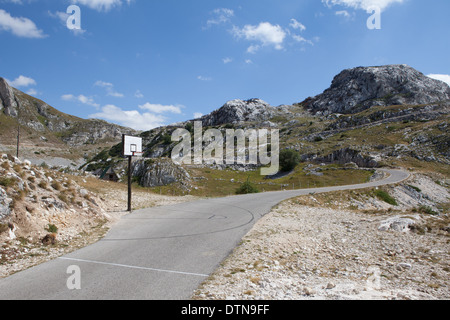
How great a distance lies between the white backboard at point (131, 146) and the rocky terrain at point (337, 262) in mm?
12099

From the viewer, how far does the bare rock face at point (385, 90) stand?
536 ft

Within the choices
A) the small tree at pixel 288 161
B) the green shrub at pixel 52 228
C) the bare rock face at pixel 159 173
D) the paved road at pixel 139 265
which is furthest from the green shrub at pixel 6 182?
the small tree at pixel 288 161

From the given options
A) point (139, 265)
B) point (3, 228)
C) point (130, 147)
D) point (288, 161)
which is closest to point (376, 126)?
point (288, 161)

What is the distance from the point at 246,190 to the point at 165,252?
3430 centimetres

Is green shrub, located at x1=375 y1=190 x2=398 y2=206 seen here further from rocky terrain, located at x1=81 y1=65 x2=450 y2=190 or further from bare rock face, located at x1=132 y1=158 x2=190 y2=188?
rocky terrain, located at x1=81 y1=65 x2=450 y2=190

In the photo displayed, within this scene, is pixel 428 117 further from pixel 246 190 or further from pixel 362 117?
pixel 246 190

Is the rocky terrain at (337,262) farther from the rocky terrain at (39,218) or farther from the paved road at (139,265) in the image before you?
the rocky terrain at (39,218)

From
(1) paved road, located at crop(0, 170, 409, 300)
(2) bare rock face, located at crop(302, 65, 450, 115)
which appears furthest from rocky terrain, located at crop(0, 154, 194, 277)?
(2) bare rock face, located at crop(302, 65, 450, 115)

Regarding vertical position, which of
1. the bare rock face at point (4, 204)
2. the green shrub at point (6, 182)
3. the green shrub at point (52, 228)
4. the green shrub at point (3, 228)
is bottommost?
the green shrub at point (52, 228)

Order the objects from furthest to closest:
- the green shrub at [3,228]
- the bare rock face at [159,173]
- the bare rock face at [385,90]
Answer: the bare rock face at [385,90]
the bare rock face at [159,173]
the green shrub at [3,228]

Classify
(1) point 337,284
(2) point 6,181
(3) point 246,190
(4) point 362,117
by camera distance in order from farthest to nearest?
(4) point 362,117 < (3) point 246,190 < (2) point 6,181 < (1) point 337,284

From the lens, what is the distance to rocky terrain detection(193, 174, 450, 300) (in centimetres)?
627

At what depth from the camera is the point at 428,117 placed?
112 metres
